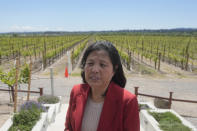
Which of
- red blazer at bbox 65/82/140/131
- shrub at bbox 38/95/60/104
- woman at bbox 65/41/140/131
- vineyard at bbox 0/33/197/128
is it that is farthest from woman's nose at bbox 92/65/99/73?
shrub at bbox 38/95/60/104

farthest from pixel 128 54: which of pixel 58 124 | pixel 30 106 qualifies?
pixel 30 106

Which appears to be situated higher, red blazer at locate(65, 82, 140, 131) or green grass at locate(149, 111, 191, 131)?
red blazer at locate(65, 82, 140, 131)

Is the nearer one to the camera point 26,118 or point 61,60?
point 26,118

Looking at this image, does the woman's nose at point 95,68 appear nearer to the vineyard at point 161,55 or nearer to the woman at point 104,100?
the woman at point 104,100

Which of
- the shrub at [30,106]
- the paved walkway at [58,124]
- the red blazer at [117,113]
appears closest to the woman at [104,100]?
the red blazer at [117,113]

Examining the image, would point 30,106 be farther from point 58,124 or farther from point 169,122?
point 169,122

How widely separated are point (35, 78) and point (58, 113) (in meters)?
8.58

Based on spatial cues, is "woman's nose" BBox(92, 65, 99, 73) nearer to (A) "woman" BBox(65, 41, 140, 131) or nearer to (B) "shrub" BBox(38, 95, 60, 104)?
(A) "woman" BBox(65, 41, 140, 131)

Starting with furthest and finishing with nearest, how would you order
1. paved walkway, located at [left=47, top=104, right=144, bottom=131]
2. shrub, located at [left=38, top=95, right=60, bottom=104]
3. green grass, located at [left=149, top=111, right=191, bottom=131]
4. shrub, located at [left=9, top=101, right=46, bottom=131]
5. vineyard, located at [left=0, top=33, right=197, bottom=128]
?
vineyard, located at [left=0, top=33, right=197, bottom=128] → shrub, located at [left=38, top=95, right=60, bottom=104] → paved walkway, located at [left=47, top=104, right=144, bottom=131] → shrub, located at [left=9, top=101, right=46, bottom=131] → green grass, located at [left=149, top=111, right=191, bottom=131]

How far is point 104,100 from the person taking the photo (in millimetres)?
1681

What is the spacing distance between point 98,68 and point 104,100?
1.11 feet

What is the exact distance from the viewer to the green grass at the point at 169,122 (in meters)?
4.12

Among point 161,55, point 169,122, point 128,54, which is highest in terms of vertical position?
point 128,54

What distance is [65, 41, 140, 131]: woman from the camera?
1564 mm
